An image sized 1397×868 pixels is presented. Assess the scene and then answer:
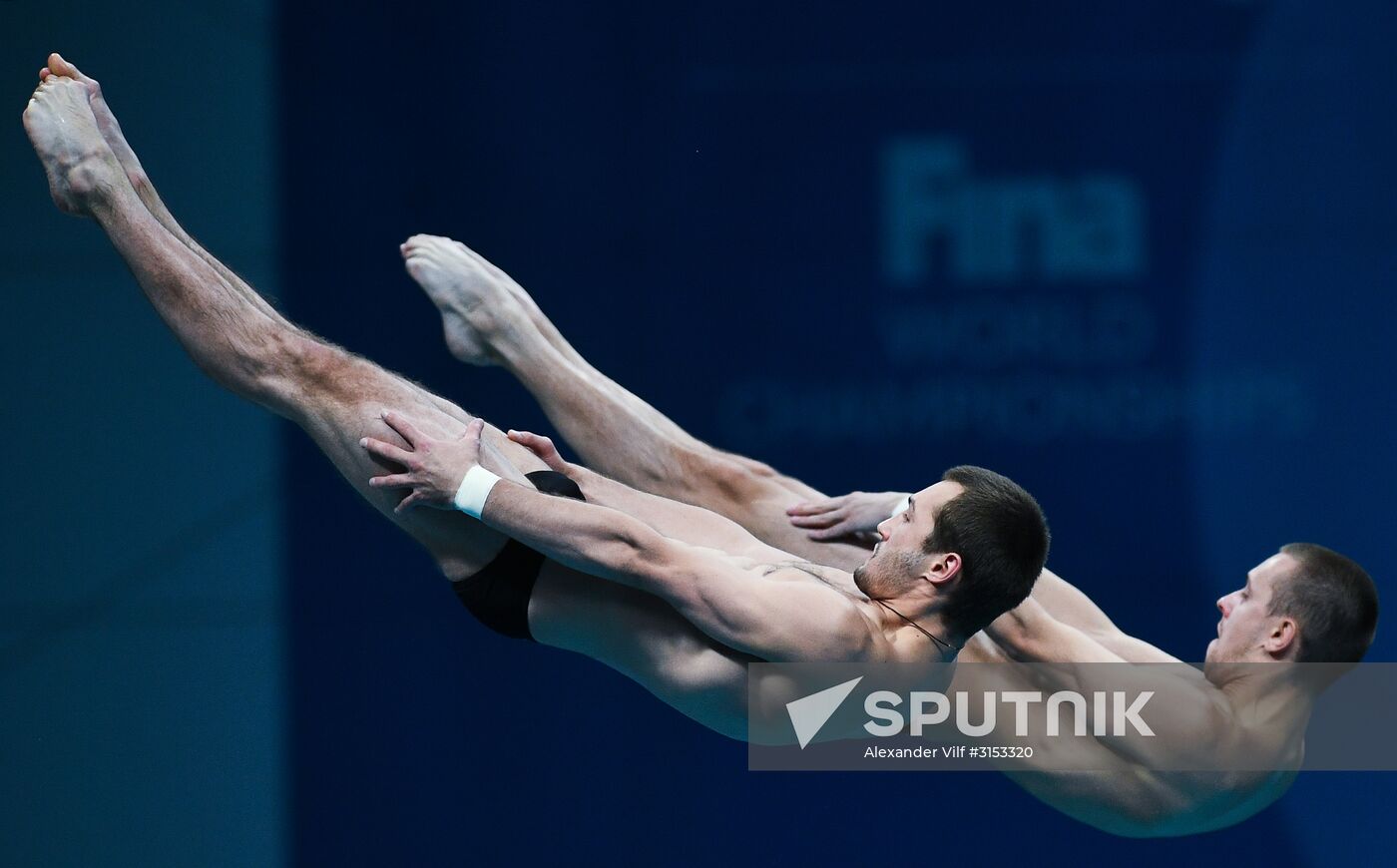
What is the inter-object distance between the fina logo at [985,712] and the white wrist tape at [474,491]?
0.77 metres

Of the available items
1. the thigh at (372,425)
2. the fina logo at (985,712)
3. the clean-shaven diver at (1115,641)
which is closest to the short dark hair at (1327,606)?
the clean-shaven diver at (1115,641)

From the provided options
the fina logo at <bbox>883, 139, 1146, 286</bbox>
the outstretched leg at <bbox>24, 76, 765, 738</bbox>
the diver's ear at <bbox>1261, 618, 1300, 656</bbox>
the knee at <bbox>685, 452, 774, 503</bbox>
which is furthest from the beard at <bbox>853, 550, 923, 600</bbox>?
the fina logo at <bbox>883, 139, 1146, 286</bbox>

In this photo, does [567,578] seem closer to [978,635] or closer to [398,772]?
[978,635]

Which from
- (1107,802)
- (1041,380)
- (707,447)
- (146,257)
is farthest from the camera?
(1041,380)

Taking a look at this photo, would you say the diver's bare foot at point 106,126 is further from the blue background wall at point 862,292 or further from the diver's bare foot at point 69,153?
the blue background wall at point 862,292

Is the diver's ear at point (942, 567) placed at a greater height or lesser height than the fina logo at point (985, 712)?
greater

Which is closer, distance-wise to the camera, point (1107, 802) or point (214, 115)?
point (1107, 802)

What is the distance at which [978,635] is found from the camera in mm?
3516

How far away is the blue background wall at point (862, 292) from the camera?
4945 millimetres

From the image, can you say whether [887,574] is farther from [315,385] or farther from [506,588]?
[315,385]

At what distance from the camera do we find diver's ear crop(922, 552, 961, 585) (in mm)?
2932

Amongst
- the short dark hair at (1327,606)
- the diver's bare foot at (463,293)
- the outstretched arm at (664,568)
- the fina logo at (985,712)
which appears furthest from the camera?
the diver's bare foot at (463,293)

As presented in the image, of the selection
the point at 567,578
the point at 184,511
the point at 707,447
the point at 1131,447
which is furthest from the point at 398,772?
the point at 1131,447

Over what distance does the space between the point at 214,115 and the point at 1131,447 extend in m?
3.28
